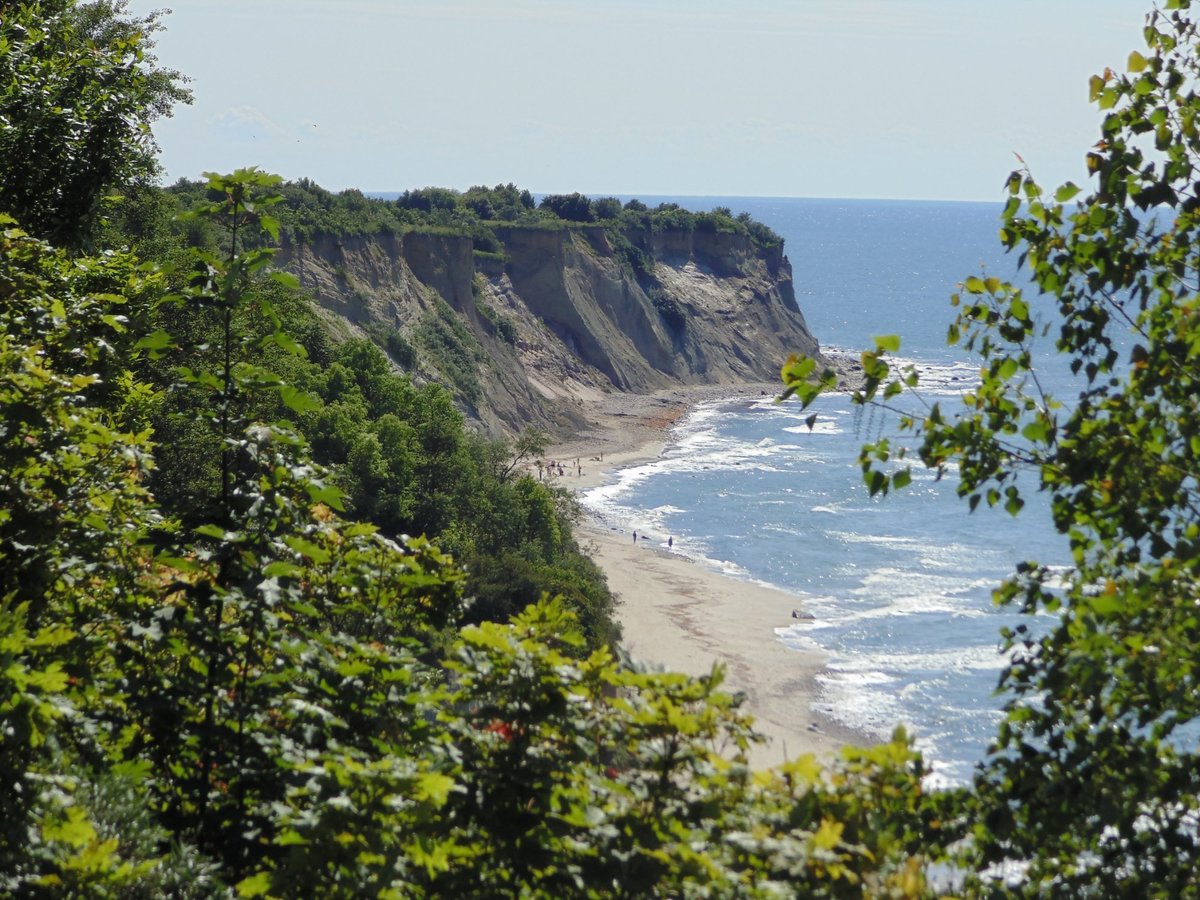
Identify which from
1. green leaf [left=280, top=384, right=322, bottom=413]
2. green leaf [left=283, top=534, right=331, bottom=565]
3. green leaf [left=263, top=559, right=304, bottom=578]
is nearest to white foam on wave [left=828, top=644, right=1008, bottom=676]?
green leaf [left=280, top=384, right=322, bottom=413]

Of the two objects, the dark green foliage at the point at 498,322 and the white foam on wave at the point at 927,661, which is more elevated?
the dark green foliage at the point at 498,322

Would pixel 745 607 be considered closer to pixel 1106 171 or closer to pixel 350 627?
pixel 350 627

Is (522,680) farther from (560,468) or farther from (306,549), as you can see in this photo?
(560,468)

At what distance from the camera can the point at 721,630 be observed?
45.4 metres

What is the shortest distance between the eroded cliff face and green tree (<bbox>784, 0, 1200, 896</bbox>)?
50.6m

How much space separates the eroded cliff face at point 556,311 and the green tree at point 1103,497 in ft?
166

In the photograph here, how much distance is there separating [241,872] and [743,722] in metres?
2.41

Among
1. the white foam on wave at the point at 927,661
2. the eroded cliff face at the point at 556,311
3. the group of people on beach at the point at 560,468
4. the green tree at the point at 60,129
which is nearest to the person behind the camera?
the green tree at the point at 60,129

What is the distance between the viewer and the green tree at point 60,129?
12.8 metres

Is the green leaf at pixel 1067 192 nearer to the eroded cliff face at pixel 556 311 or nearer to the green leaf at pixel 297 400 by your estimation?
the green leaf at pixel 297 400

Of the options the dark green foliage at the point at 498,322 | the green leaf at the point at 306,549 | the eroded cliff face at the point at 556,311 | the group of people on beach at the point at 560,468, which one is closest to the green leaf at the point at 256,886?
the green leaf at the point at 306,549

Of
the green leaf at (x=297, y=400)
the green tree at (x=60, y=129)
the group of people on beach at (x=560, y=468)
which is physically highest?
the green tree at (x=60, y=129)

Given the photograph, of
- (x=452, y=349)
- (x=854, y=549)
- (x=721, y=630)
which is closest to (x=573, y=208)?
(x=452, y=349)

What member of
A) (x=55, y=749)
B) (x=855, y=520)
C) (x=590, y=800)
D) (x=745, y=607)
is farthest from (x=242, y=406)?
(x=855, y=520)
